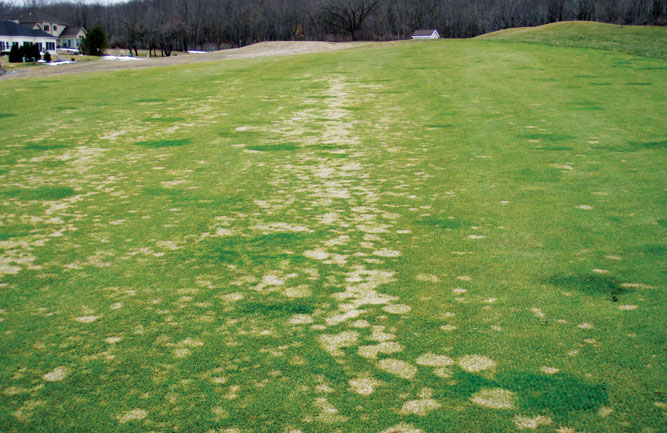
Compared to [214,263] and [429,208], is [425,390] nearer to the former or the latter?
[214,263]

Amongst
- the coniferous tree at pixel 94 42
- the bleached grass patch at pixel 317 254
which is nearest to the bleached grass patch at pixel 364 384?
the bleached grass patch at pixel 317 254

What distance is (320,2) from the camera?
90.4 meters

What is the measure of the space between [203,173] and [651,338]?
5265 millimetres

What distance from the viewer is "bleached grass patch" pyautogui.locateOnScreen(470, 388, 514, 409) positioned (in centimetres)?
246

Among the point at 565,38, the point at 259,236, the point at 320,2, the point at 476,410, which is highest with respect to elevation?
the point at 320,2

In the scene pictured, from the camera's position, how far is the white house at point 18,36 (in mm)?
81406

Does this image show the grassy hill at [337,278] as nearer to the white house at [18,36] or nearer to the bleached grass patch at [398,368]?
the bleached grass patch at [398,368]

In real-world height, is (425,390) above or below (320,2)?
below

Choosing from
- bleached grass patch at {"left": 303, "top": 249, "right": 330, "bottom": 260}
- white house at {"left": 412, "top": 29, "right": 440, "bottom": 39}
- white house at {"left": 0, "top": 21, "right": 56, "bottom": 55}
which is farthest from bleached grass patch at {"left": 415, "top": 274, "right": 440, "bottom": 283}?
white house at {"left": 0, "top": 21, "right": 56, "bottom": 55}

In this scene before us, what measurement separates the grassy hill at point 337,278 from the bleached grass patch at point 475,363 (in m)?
0.02

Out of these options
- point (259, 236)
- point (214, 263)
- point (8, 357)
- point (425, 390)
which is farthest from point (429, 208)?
point (8, 357)

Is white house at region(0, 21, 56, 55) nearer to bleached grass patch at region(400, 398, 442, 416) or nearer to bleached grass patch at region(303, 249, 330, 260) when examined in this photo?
bleached grass patch at region(303, 249, 330, 260)

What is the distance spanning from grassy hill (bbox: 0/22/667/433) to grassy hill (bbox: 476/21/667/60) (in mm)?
14938

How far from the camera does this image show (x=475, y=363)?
2.79 m
